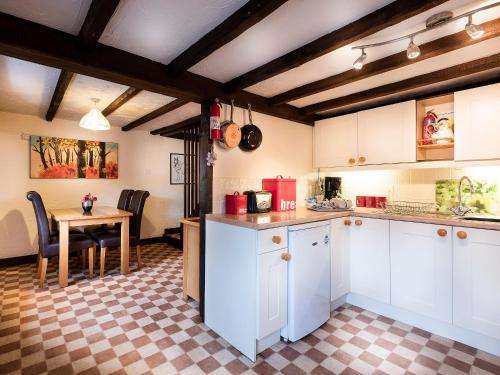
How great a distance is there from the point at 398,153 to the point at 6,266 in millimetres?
5041

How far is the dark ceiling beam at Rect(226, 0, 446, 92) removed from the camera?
117cm

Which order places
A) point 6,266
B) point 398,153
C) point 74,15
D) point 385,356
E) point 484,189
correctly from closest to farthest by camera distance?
point 74,15 < point 385,356 < point 484,189 < point 398,153 < point 6,266

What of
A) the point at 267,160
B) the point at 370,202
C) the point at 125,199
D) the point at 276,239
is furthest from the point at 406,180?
the point at 125,199

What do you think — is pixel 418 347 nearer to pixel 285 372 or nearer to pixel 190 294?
pixel 285 372

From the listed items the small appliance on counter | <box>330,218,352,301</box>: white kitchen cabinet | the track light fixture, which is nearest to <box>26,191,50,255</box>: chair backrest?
the small appliance on counter

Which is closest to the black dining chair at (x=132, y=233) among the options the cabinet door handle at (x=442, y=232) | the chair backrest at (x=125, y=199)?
the chair backrest at (x=125, y=199)

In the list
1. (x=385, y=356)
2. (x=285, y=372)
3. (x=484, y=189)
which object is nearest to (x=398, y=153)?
(x=484, y=189)

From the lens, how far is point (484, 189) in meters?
2.14

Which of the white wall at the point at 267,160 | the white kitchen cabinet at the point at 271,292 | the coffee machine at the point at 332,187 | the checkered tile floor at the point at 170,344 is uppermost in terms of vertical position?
the white wall at the point at 267,160

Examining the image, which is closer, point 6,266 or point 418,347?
point 418,347

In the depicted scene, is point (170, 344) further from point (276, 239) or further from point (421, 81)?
point (421, 81)

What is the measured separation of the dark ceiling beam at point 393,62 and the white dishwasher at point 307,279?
1134 mm

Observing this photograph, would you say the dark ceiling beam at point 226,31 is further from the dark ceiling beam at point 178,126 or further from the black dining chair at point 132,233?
the black dining chair at point 132,233

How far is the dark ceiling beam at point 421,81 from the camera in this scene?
175 cm
